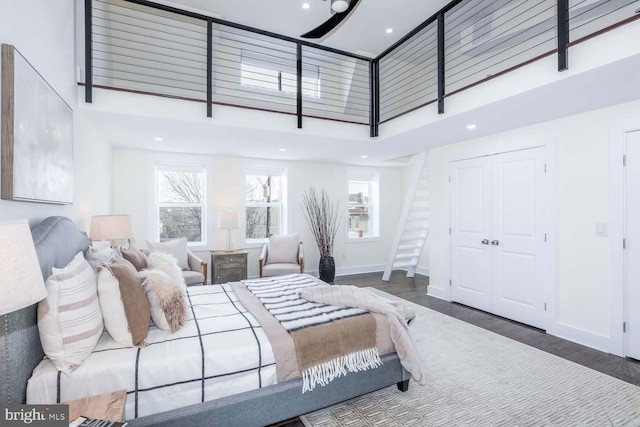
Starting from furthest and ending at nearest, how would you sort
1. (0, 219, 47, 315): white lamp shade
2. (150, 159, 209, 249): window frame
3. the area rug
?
(150, 159, 209, 249): window frame
the area rug
(0, 219, 47, 315): white lamp shade

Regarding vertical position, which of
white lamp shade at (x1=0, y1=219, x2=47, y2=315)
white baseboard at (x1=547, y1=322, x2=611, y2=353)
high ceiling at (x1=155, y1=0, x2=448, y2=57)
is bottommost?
white baseboard at (x1=547, y1=322, x2=611, y2=353)

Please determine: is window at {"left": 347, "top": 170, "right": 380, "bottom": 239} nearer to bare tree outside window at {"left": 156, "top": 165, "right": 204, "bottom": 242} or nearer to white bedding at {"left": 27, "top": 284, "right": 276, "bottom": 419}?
bare tree outside window at {"left": 156, "top": 165, "right": 204, "bottom": 242}

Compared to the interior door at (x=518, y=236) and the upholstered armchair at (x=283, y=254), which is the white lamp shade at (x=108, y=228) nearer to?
the upholstered armchair at (x=283, y=254)

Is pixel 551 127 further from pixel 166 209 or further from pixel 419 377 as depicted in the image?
pixel 166 209

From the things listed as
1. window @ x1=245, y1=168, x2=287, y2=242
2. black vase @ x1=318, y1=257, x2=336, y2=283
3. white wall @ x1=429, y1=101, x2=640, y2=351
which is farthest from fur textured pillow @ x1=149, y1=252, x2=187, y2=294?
white wall @ x1=429, y1=101, x2=640, y2=351

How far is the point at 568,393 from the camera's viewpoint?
2236mm

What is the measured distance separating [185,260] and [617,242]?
197 inches

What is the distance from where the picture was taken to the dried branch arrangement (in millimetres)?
5723

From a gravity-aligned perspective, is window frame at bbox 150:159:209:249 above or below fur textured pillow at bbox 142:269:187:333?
above

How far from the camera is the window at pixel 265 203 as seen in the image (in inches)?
224

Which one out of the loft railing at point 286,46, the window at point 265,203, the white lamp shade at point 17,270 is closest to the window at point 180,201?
the window at point 265,203

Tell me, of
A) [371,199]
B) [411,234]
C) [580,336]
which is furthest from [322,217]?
[580,336]

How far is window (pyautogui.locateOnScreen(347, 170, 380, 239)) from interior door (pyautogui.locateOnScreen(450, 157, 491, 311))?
2.35 m

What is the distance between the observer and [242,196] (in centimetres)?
547
